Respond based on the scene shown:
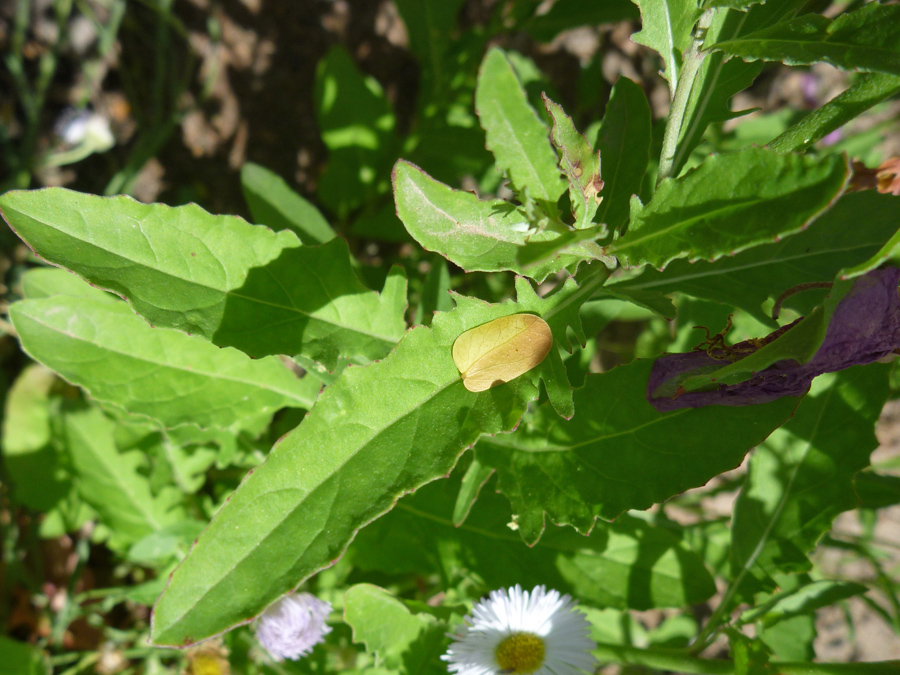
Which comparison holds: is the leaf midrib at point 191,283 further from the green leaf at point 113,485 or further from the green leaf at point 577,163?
the green leaf at point 113,485

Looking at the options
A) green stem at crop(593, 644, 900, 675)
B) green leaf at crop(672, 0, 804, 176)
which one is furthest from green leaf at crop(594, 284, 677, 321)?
green stem at crop(593, 644, 900, 675)

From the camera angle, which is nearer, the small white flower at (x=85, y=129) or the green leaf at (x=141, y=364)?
the green leaf at (x=141, y=364)

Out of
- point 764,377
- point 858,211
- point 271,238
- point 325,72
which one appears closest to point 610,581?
point 764,377

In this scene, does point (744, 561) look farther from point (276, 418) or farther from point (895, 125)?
point (895, 125)

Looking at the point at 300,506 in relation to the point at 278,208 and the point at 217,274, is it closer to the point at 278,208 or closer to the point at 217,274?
the point at 217,274

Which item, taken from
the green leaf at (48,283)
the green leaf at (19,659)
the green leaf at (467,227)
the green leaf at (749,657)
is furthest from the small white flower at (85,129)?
the green leaf at (749,657)

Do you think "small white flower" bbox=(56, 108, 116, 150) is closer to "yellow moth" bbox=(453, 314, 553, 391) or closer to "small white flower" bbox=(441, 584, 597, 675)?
"yellow moth" bbox=(453, 314, 553, 391)
